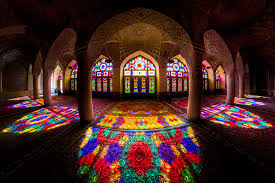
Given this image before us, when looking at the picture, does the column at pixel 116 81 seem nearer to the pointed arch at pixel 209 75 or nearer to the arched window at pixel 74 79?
the arched window at pixel 74 79

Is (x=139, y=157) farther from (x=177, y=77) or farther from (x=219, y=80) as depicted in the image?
(x=219, y=80)

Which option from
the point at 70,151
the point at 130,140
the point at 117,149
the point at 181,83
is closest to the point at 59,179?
the point at 70,151

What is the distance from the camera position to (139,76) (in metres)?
9.48

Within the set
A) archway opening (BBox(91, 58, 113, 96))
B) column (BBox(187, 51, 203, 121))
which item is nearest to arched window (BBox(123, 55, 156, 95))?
archway opening (BBox(91, 58, 113, 96))

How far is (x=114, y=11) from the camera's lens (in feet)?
10.9

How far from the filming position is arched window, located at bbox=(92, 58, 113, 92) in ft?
32.6

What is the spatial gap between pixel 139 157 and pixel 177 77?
991 cm

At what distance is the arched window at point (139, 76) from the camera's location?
9.42m

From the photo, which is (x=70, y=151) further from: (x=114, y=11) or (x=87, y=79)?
(x=114, y=11)

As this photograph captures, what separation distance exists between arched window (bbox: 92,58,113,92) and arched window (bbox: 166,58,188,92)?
19.8 ft

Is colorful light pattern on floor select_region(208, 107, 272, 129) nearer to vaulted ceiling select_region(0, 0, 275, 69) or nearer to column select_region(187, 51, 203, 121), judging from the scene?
column select_region(187, 51, 203, 121)

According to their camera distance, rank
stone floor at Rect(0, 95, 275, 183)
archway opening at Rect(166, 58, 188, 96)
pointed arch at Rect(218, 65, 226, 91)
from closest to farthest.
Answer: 1. stone floor at Rect(0, 95, 275, 183)
2. archway opening at Rect(166, 58, 188, 96)
3. pointed arch at Rect(218, 65, 226, 91)

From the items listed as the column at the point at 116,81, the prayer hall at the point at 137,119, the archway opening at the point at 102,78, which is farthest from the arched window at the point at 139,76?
the prayer hall at the point at 137,119

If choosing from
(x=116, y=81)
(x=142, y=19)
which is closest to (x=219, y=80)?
(x=116, y=81)
